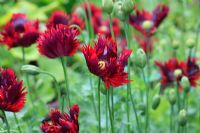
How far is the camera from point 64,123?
3.46 ft

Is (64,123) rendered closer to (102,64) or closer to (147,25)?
(102,64)

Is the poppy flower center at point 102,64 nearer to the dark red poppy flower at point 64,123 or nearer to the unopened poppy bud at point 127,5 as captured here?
the dark red poppy flower at point 64,123

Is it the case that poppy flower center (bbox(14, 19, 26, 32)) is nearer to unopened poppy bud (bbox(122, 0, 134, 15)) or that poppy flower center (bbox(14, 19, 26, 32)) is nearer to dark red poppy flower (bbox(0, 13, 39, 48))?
dark red poppy flower (bbox(0, 13, 39, 48))

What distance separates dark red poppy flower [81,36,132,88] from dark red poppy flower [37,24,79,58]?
0.09 meters

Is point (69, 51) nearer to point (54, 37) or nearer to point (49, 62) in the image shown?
point (54, 37)

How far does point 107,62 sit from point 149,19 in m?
0.79

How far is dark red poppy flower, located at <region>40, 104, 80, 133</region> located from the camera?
3.43 ft

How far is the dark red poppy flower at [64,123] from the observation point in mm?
1044

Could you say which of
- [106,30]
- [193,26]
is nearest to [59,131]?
[106,30]

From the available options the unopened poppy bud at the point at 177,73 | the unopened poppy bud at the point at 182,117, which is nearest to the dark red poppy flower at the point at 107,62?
the unopened poppy bud at the point at 182,117

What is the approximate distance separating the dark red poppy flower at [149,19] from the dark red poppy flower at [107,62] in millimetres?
575

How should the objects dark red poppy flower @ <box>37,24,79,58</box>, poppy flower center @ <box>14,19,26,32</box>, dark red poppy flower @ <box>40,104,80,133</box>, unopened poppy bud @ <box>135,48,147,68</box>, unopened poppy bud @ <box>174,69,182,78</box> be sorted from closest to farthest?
dark red poppy flower @ <box>40,104,80,133</box>, dark red poppy flower @ <box>37,24,79,58</box>, unopened poppy bud @ <box>135,48,147,68</box>, unopened poppy bud @ <box>174,69,182,78</box>, poppy flower center @ <box>14,19,26,32</box>

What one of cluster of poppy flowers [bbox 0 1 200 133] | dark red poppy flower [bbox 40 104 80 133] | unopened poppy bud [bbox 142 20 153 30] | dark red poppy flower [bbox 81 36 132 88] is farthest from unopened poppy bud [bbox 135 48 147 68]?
unopened poppy bud [bbox 142 20 153 30]

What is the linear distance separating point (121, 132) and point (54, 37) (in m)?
0.37
